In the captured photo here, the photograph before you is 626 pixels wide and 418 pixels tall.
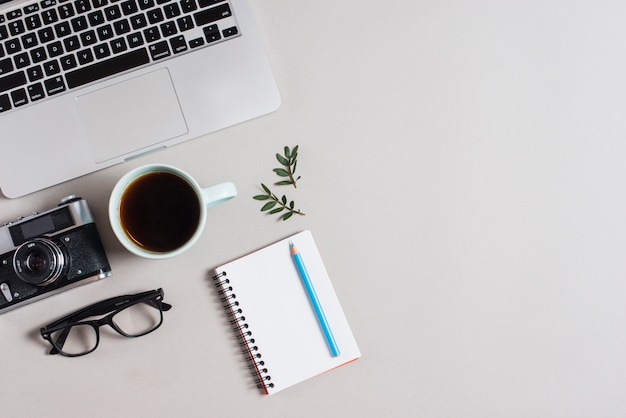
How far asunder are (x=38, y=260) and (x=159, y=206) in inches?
7.6

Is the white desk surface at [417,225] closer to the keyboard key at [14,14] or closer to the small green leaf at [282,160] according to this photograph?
the small green leaf at [282,160]

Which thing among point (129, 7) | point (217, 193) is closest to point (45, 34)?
point (129, 7)

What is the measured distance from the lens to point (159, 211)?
73cm

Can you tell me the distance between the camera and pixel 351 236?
80cm

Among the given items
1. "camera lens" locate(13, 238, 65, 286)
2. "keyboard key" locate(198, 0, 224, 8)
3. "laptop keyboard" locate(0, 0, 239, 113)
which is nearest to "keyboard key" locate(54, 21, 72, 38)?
"laptop keyboard" locate(0, 0, 239, 113)

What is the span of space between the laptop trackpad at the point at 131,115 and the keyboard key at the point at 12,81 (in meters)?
0.09

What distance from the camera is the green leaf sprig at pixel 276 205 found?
0.78 metres

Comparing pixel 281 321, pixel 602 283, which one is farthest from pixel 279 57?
pixel 602 283

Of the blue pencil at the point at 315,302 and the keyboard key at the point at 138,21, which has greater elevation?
the keyboard key at the point at 138,21

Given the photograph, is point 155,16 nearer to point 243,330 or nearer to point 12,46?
point 12,46

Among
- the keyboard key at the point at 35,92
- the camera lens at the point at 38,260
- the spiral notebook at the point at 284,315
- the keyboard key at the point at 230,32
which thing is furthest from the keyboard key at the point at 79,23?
the spiral notebook at the point at 284,315

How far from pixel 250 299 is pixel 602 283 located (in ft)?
1.92

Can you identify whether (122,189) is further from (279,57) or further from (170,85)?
(279,57)

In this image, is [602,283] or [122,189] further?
[602,283]
